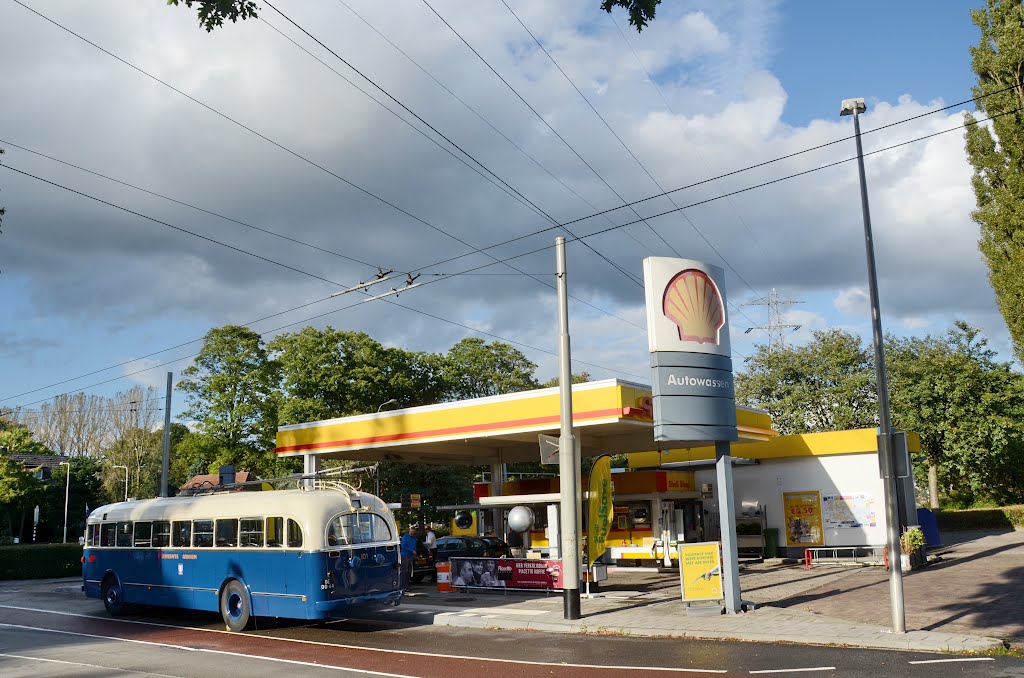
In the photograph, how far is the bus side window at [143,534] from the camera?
19.7 meters

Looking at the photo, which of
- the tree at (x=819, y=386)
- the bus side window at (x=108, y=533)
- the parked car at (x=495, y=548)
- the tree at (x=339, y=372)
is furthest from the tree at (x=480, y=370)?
the bus side window at (x=108, y=533)

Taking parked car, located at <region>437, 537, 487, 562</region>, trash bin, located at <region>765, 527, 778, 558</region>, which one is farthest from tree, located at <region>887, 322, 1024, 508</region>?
parked car, located at <region>437, 537, 487, 562</region>

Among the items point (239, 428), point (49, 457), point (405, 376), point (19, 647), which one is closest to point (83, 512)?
point (49, 457)

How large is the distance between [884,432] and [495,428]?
11051 millimetres

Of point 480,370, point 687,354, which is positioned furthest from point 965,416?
point 687,354

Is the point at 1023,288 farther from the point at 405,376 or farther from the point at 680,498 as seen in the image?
the point at 405,376

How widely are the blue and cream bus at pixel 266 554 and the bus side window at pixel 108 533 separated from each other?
1.07 metres

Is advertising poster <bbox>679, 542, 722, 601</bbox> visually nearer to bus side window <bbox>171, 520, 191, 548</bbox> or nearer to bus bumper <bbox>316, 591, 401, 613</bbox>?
bus bumper <bbox>316, 591, 401, 613</bbox>

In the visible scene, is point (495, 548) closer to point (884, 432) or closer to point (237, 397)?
point (884, 432)

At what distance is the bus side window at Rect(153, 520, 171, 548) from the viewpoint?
19.1m

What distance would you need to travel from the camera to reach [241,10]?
24.4 ft

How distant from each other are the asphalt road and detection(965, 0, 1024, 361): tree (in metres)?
22.2

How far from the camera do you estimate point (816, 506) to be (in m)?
29.5

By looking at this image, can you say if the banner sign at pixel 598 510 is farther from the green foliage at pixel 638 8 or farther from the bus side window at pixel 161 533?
the green foliage at pixel 638 8
